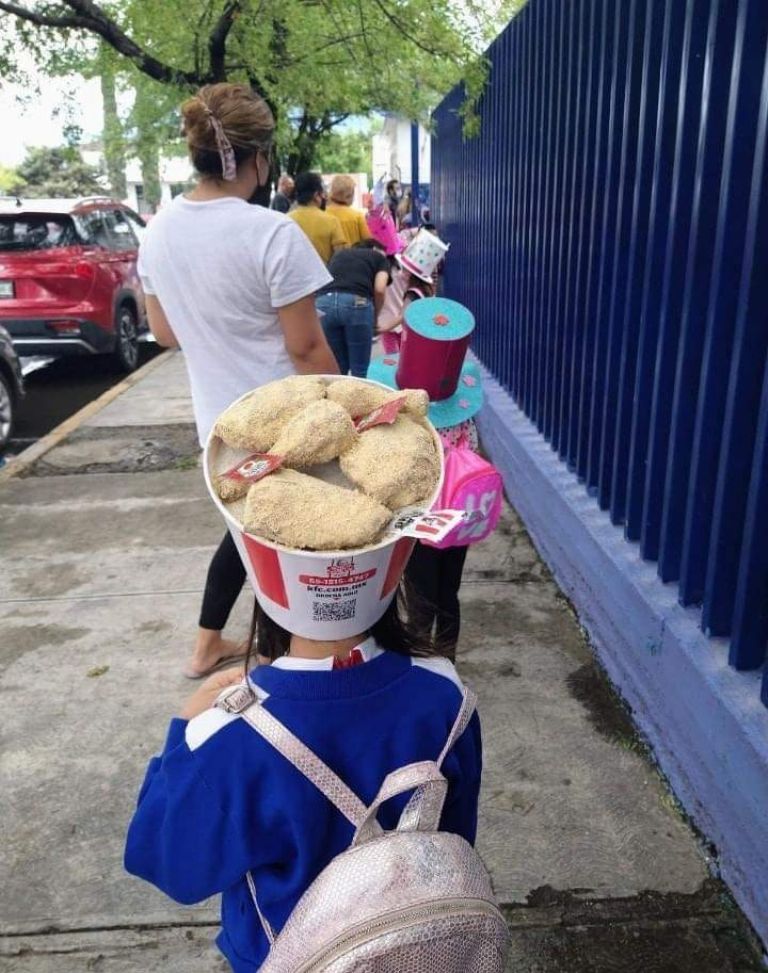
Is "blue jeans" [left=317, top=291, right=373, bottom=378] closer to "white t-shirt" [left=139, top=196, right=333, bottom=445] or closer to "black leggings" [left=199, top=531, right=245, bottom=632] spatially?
"black leggings" [left=199, top=531, right=245, bottom=632]

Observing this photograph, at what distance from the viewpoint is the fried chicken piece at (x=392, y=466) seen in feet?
4.07

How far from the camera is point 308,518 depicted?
1188 mm

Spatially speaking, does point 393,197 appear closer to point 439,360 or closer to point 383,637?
point 439,360

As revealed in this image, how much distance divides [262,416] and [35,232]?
9.20m

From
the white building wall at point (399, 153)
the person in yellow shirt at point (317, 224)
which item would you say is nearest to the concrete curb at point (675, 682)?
the person in yellow shirt at point (317, 224)

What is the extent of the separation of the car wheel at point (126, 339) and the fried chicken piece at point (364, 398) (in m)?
9.15

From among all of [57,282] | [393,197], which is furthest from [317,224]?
[393,197]

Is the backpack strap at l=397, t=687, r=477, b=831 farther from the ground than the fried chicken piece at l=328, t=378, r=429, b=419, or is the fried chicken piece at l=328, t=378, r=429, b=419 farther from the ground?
the fried chicken piece at l=328, t=378, r=429, b=419

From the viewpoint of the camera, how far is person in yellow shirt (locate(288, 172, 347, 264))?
7.39m

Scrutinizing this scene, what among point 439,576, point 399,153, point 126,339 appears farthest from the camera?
point 399,153

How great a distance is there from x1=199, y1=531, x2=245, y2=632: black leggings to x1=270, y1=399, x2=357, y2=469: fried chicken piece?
75.3 inches

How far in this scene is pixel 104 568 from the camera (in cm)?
461

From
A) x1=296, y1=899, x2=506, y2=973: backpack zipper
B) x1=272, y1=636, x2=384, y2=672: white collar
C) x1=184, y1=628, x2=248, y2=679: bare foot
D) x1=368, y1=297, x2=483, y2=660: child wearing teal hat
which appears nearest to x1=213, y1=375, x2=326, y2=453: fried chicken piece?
x1=272, y1=636, x2=384, y2=672: white collar

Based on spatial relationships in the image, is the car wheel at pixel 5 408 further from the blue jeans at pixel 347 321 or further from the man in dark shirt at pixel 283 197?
the man in dark shirt at pixel 283 197
